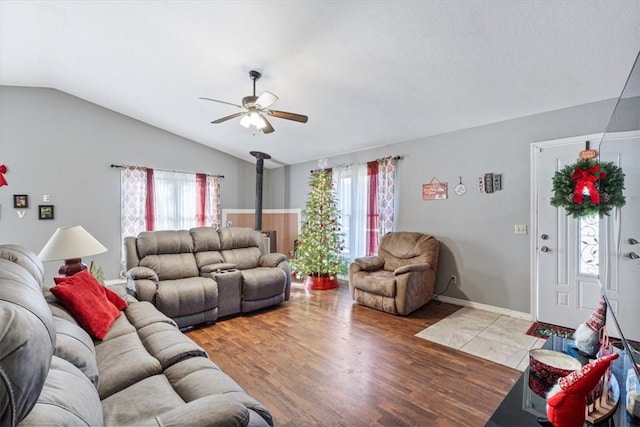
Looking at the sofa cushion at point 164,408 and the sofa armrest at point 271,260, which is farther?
the sofa armrest at point 271,260

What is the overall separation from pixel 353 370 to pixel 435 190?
113 inches

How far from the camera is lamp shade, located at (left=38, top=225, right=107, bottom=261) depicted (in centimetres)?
242

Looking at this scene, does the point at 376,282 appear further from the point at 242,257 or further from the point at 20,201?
the point at 20,201

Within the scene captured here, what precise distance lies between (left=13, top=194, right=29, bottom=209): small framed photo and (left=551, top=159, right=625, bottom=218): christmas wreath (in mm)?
A: 6554

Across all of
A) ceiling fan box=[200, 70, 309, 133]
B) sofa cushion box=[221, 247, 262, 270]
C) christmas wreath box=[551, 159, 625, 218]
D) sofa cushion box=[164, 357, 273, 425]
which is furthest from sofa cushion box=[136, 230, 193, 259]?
christmas wreath box=[551, 159, 625, 218]

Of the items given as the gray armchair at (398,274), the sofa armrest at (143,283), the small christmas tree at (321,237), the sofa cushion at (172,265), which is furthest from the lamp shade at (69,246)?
the small christmas tree at (321,237)

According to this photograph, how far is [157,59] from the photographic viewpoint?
11.0ft

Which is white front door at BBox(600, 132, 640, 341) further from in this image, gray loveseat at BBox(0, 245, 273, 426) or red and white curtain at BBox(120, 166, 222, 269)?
red and white curtain at BBox(120, 166, 222, 269)

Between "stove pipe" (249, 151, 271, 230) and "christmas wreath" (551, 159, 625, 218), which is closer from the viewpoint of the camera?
"christmas wreath" (551, 159, 625, 218)

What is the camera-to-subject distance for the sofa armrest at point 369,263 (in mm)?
4176

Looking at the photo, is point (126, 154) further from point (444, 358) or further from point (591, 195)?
point (591, 195)

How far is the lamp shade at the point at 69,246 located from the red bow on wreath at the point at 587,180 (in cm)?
372

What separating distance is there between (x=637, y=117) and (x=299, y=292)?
4.21 m

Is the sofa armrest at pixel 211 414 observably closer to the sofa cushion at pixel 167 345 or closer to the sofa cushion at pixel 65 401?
the sofa cushion at pixel 65 401
